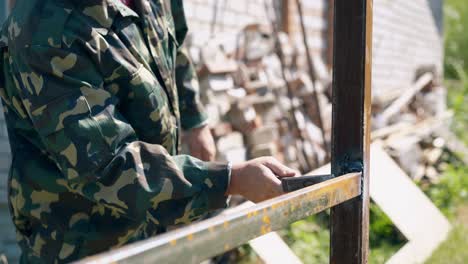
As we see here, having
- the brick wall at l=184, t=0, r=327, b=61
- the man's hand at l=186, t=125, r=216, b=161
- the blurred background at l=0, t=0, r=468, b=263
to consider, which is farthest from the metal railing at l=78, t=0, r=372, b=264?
the brick wall at l=184, t=0, r=327, b=61

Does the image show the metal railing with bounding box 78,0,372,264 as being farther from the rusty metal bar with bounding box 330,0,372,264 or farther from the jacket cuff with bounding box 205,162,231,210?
the jacket cuff with bounding box 205,162,231,210

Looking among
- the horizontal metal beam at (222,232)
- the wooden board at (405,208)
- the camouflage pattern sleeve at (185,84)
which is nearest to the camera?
the horizontal metal beam at (222,232)

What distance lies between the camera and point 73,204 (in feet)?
6.06

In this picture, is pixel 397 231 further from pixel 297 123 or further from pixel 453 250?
pixel 297 123

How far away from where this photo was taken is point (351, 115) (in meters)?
1.57

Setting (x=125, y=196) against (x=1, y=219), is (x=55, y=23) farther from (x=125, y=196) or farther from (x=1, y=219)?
(x=1, y=219)

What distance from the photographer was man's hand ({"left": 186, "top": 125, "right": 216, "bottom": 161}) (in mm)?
2422

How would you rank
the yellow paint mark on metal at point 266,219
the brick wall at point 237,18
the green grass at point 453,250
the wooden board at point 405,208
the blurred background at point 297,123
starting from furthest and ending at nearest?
the brick wall at point 237,18 < the blurred background at point 297,123 < the green grass at point 453,250 < the wooden board at point 405,208 < the yellow paint mark on metal at point 266,219

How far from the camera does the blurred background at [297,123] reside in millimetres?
3814

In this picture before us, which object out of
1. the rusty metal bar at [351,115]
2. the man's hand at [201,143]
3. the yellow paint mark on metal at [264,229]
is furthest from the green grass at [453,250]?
the yellow paint mark on metal at [264,229]

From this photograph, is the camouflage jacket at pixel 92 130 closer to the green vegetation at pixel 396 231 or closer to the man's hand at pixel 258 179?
the man's hand at pixel 258 179

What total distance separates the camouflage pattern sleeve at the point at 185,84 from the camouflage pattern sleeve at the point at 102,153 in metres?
0.78

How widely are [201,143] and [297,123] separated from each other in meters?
2.76

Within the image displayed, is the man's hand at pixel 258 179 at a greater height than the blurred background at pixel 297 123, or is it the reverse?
the man's hand at pixel 258 179
